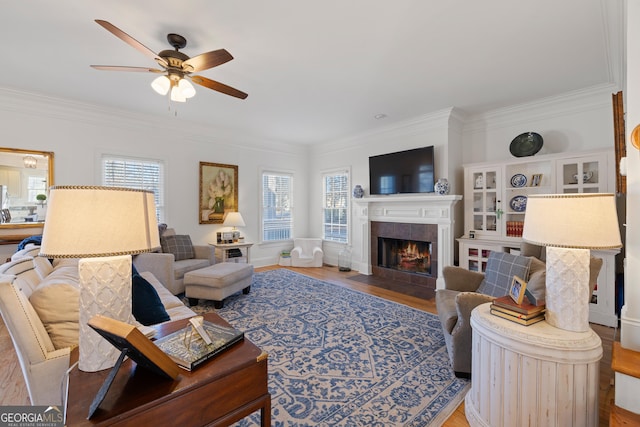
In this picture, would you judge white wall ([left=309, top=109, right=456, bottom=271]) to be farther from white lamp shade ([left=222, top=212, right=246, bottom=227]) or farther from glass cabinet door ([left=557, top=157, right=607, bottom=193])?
white lamp shade ([left=222, top=212, right=246, bottom=227])

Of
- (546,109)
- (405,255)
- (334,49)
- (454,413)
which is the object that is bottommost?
(454,413)

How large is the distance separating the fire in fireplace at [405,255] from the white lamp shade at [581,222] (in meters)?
3.27

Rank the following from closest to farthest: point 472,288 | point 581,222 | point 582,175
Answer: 1. point 581,222
2. point 472,288
3. point 582,175

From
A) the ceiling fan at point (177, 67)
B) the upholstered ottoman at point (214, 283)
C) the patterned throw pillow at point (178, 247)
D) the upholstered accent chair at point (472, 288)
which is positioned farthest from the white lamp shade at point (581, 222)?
the patterned throw pillow at point (178, 247)

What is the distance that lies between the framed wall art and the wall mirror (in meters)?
2.02

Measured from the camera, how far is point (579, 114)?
143 inches

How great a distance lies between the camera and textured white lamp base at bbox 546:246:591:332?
1472mm

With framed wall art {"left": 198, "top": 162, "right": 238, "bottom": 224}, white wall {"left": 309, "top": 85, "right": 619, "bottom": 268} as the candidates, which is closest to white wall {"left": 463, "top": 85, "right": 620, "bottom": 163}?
white wall {"left": 309, "top": 85, "right": 619, "bottom": 268}

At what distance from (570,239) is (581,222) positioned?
0.10m

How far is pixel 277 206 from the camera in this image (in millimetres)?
6273

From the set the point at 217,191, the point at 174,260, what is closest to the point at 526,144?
the point at 217,191

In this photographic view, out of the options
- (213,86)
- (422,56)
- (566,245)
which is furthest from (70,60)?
(566,245)

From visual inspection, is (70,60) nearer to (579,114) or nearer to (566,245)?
(566,245)

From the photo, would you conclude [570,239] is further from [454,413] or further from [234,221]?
[234,221]
